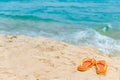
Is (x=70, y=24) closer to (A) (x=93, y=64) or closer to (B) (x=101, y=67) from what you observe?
(A) (x=93, y=64)

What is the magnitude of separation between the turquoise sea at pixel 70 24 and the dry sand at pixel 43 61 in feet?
8.29

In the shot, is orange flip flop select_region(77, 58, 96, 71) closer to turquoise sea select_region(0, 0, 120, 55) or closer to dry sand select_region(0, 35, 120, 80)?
dry sand select_region(0, 35, 120, 80)

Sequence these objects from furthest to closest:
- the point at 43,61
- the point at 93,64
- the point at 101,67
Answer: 1. the point at 43,61
2. the point at 93,64
3. the point at 101,67

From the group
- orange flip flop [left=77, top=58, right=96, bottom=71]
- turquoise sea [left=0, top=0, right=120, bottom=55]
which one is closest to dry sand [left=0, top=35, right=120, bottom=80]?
orange flip flop [left=77, top=58, right=96, bottom=71]

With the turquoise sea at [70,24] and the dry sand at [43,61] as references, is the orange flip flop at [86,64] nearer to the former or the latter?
the dry sand at [43,61]

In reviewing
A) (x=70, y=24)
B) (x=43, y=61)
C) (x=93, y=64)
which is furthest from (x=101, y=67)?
(x=70, y=24)

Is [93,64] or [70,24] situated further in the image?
[70,24]

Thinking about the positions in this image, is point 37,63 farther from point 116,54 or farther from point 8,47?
point 116,54

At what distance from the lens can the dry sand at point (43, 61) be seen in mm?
5248

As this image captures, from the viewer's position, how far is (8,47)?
21.3ft

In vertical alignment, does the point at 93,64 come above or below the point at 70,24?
above

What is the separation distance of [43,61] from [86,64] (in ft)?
2.53

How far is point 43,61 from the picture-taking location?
5.80 m

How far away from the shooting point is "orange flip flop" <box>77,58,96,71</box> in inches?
216
